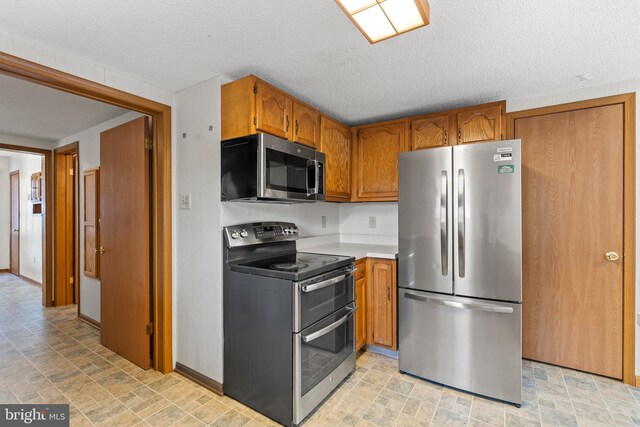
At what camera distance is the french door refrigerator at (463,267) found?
2.00 meters

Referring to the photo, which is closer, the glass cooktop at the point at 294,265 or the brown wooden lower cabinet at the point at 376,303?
the glass cooktop at the point at 294,265

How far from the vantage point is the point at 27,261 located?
5.54 meters

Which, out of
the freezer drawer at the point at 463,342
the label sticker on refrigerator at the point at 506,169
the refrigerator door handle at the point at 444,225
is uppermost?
the label sticker on refrigerator at the point at 506,169

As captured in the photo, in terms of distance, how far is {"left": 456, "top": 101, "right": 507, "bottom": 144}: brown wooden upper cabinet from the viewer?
2514mm

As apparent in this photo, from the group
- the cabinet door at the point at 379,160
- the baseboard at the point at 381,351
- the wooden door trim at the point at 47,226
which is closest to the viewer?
the baseboard at the point at 381,351

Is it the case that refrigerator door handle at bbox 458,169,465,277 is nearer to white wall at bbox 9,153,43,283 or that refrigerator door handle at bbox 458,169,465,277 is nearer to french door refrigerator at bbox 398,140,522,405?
french door refrigerator at bbox 398,140,522,405

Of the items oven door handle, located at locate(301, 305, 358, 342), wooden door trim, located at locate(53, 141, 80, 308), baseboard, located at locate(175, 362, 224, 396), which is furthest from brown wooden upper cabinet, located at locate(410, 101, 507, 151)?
wooden door trim, located at locate(53, 141, 80, 308)

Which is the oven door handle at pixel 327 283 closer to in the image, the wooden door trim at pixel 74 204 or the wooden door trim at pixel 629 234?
the wooden door trim at pixel 629 234

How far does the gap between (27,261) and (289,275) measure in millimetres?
6319

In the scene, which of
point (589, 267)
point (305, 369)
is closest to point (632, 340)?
point (589, 267)

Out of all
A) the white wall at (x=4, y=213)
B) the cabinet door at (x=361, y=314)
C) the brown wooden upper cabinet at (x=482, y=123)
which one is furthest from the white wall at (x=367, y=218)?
the white wall at (x=4, y=213)

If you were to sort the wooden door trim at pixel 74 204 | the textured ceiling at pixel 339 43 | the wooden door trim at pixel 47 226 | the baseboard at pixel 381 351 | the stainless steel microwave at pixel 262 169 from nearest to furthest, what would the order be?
the textured ceiling at pixel 339 43 < the stainless steel microwave at pixel 262 169 < the baseboard at pixel 381 351 < the wooden door trim at pixel 74 204 < the wooden door trim at pixel 47 226

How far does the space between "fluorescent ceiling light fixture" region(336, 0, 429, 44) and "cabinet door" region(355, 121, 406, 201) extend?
67.6 inches

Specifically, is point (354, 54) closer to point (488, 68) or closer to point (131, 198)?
point (488, 68)
